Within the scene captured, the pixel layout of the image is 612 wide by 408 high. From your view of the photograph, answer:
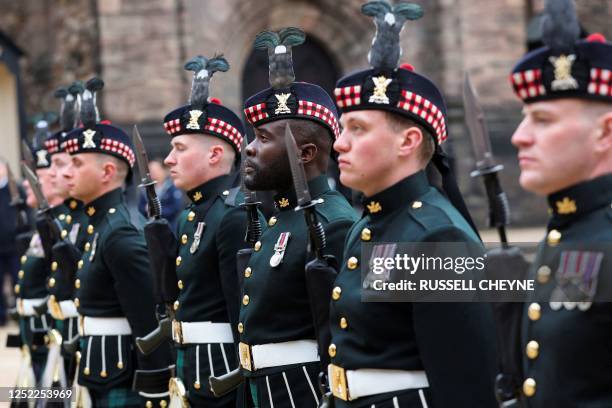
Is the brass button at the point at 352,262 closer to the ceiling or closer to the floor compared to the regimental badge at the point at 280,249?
closer to the floor

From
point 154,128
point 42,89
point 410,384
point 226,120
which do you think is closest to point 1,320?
point 154,128

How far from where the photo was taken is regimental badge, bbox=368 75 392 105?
3.51 m

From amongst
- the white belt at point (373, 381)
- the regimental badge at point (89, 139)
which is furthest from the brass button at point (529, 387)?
the regimental badge at point (89, 139)

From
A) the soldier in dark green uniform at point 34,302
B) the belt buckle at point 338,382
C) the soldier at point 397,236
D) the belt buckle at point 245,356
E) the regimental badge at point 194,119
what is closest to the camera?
the soldier at point 397,236

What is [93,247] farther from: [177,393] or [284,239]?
[284,239]

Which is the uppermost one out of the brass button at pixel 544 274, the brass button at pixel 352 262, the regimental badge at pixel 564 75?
the regimental badge at pixel 564 75

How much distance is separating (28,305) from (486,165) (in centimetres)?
581

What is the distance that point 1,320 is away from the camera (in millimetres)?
13688

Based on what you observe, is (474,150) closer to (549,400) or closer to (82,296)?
(549,400)

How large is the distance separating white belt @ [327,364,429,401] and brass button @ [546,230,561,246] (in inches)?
25.4

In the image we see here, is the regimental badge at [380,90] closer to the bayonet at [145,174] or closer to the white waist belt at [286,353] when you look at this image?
the white waist belt at [286,353]

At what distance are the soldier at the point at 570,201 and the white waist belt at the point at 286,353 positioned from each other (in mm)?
1414

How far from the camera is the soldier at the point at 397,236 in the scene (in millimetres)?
3230

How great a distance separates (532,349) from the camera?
287 centimetres
